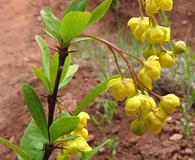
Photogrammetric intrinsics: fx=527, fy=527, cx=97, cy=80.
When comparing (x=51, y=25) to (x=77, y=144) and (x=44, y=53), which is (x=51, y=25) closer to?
(x=44, y=53)

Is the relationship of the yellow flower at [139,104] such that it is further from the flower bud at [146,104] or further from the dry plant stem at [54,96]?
the dry plant stem at [54,96]

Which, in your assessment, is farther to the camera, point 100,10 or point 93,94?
point 93,94

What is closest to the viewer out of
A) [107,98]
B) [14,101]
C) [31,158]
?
[31,158]

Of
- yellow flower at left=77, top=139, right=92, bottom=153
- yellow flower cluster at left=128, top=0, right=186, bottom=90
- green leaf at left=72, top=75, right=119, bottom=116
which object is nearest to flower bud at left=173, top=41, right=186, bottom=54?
yellow flower cluster at left=128, top=0, right=186, bottom=90

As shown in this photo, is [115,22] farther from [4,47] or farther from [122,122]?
[122,122]

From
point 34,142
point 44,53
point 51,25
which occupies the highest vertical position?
point 51,25

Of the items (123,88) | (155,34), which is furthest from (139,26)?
(123,88)

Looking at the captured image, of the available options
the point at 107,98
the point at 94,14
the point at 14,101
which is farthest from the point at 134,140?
the point at 94,14
